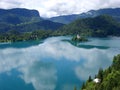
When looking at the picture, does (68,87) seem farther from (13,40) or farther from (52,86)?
(13,40)

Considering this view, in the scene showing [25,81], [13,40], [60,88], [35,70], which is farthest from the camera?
[13,40]

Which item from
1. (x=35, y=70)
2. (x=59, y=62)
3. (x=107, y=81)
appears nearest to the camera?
(x=107, y=81)

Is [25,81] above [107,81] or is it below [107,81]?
below

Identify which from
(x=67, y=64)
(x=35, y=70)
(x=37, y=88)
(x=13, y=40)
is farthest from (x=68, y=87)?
(x=13, y=40)

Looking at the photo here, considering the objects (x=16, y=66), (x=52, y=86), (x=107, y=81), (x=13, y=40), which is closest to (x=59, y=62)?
(x=16, y=66)

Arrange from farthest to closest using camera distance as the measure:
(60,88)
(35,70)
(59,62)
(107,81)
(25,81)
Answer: (59,62), (35,70), (25,81), (60,88), (107,81)

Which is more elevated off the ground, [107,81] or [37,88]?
[107,81]

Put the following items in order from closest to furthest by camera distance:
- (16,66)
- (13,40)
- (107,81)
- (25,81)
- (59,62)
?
1. (107,81)
2. (25,81)
3. (16,66)
4. (59,62)
5. (13,40)

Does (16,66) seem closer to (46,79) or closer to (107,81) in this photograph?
(46,79)

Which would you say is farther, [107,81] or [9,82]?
[9,82]
